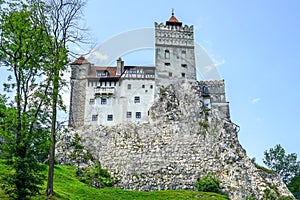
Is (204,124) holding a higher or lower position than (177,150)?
higher

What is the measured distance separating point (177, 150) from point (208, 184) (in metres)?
8.03

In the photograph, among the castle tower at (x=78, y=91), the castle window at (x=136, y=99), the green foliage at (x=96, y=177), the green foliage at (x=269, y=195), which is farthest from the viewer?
the castle tower at (x=78, y=91)

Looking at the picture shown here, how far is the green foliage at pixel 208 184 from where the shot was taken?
4506 cm

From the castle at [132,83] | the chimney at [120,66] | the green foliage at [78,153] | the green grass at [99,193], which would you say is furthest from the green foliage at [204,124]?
the green foliage at [78,153]

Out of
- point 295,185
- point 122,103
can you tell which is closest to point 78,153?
point 122,103

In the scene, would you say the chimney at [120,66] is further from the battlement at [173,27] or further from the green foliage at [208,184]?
the green foliage at [208,184]

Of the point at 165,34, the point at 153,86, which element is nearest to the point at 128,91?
the point at 153,86

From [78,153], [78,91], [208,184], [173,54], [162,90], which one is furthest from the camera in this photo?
[173,54]

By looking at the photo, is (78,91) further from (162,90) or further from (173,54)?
(173,54)

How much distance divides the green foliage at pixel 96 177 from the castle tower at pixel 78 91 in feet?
35.0

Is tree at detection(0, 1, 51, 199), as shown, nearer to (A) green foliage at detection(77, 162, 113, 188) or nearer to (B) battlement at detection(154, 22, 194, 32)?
(A) green foliage at detection(77, 162, 113, 188)

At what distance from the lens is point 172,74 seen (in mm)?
59906

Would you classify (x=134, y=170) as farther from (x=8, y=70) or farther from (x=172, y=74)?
(x=8, y=70)

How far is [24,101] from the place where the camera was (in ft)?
82.6
